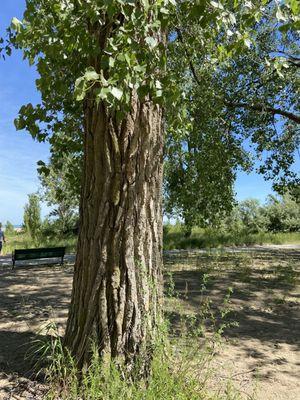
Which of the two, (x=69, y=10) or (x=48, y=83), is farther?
(x=48, y=83)

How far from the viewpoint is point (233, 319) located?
599cm

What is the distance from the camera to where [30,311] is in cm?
599

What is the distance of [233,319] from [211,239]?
2100 cm

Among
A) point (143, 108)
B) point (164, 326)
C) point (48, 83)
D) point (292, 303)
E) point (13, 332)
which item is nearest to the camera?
point (164, 326)

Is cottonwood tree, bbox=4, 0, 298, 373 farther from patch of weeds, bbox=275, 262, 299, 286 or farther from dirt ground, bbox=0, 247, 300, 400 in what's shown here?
patch of weeds, bbox=275, 262, 299, 286

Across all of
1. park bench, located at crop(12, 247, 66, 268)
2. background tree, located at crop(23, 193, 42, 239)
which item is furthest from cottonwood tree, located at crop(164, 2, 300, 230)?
background tree, located at crop(23, 193, 42, 239)

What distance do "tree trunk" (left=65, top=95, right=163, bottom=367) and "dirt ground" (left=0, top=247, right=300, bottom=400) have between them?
1.26 ft

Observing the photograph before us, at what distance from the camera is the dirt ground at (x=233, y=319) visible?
3.76 meters

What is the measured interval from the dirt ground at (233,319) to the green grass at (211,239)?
573 inches

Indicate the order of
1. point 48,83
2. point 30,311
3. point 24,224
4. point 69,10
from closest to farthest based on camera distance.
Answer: point 69,10
point 48,83
point 30,311
point 24,224

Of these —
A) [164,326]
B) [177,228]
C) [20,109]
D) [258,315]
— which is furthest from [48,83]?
[177,228]

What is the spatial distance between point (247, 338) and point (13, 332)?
2.95 metres

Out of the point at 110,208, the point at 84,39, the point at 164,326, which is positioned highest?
the point at 84,39

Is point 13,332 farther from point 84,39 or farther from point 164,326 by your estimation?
point 84,39
